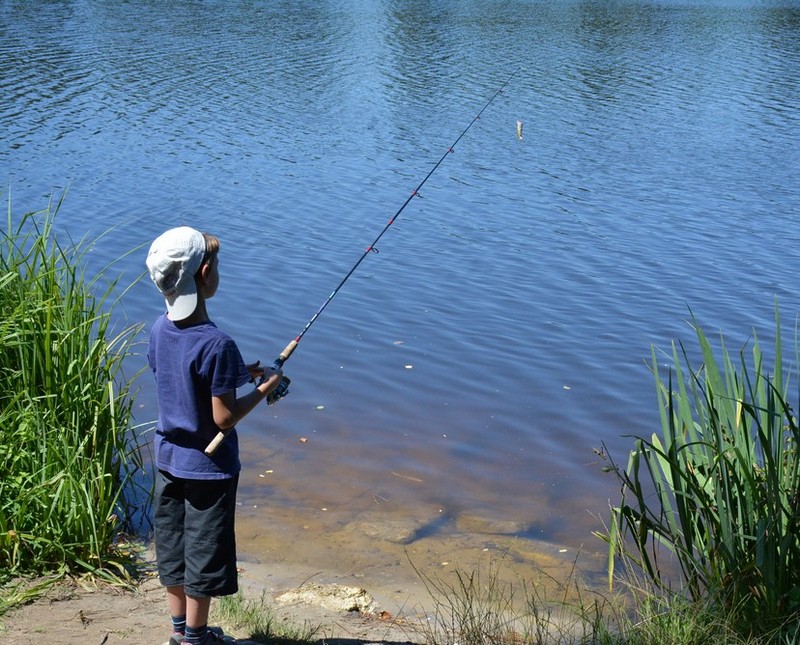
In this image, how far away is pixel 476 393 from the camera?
22.7ft

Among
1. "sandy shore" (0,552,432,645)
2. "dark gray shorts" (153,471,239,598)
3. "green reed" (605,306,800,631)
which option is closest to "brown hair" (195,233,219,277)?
"dark gray shorts" (153,471,239,598)

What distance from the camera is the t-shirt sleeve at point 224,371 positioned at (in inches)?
122

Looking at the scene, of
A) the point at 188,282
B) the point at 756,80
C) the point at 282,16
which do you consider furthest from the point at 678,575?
the point at 282,16

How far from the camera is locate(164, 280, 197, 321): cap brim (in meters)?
3.16

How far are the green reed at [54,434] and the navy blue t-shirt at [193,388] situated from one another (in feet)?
2.94

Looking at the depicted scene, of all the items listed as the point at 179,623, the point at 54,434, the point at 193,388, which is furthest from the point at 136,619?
the point at 193,388

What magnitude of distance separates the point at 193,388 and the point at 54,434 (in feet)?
4.13

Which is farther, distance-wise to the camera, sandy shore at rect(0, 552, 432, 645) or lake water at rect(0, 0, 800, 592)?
lake water at rect(0, 0, 800, 592)

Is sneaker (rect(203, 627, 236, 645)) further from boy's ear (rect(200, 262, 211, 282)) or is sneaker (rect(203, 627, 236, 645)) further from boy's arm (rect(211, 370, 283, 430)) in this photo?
boy's ear (rect(200, 262, 211, 282))

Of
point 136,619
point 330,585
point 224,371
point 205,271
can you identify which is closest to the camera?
point 224,371

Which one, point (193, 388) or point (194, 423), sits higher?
point (193, 388)

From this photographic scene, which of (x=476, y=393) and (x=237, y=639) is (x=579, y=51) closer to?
(x=476, y=393)

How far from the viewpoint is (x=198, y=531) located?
3.23 m

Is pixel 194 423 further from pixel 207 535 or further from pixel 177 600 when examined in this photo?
pixel 177 600
